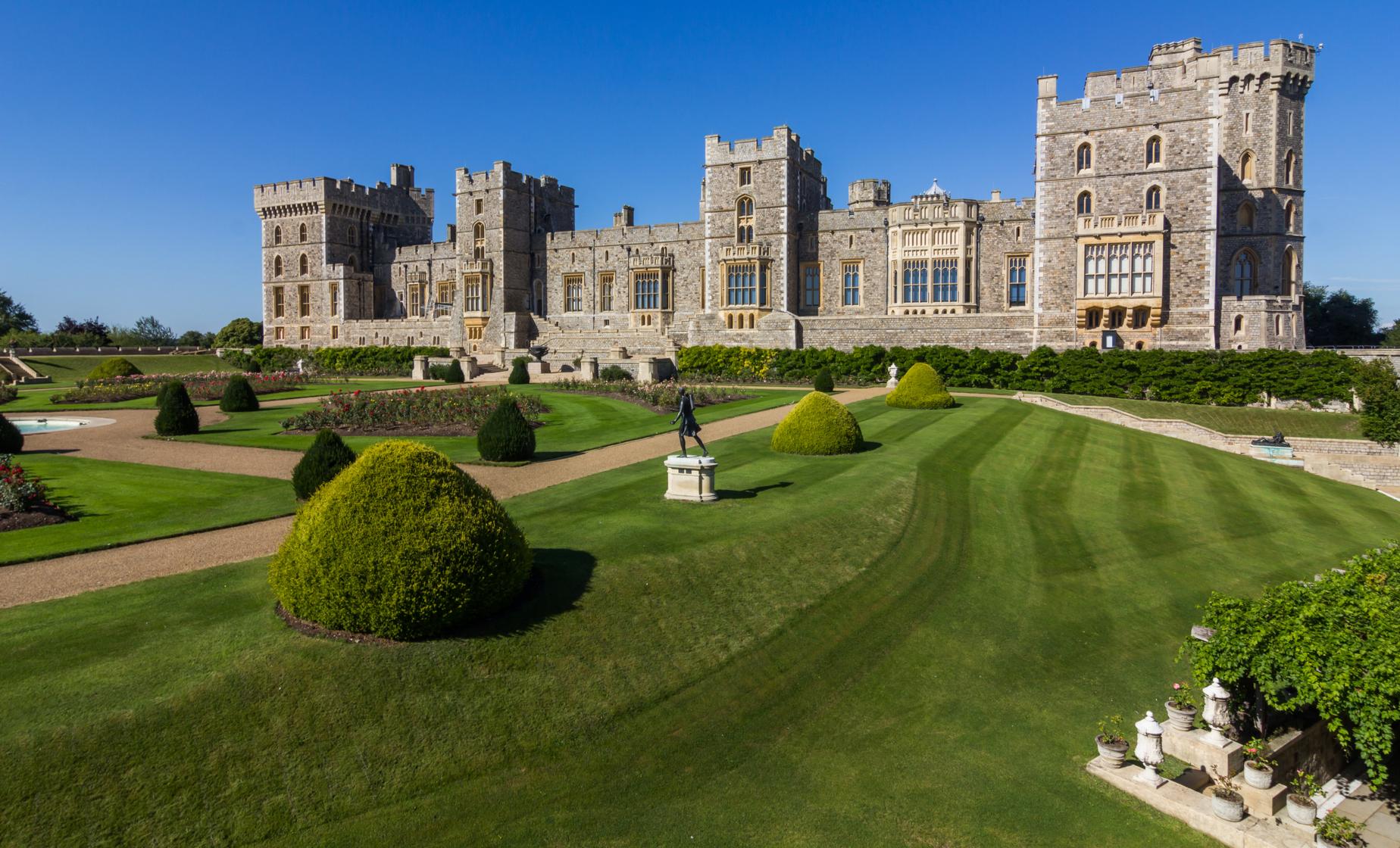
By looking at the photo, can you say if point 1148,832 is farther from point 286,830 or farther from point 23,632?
point 23,632

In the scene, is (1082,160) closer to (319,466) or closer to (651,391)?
(651,391)

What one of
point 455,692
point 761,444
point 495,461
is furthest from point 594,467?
point 455,692

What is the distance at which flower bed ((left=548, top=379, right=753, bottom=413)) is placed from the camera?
2886 centimetres

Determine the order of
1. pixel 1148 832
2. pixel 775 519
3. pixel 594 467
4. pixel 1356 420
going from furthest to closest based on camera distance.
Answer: pixel 1356 420 < pixel 594 467 < pixel 775 519 < pixel 1148 832

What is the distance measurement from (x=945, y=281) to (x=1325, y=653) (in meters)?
41.6

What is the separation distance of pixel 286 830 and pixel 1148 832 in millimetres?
6867

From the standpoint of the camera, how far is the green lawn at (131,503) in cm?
1162

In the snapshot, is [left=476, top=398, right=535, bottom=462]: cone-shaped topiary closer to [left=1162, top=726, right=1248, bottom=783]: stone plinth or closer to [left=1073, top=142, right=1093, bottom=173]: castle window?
[left=1162, top=726, right=1248, bottom=783]: stone plinth

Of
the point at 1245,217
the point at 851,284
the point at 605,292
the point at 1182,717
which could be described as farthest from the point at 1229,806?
the point at 605,292

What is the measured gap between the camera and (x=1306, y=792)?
23.5ft

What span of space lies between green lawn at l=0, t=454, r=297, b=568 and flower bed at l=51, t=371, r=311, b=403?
14.4m

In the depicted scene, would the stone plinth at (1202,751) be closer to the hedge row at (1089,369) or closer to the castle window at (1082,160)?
the hedge row at (1089,369)

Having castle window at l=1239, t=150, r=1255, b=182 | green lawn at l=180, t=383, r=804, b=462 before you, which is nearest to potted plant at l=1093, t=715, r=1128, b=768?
green lawn at l=180, t=383, r=804, b=462

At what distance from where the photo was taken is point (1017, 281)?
4562 cm
